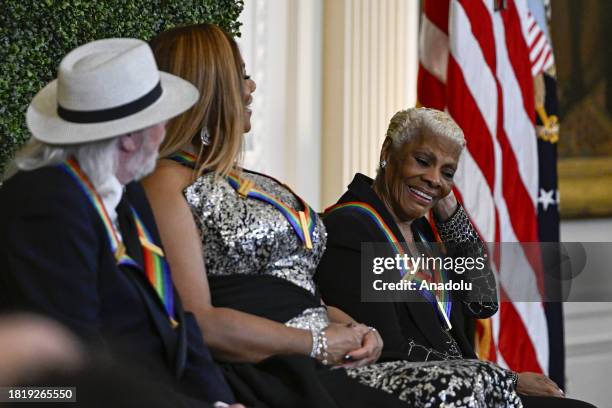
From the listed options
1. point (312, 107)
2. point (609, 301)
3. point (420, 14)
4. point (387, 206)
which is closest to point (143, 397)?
point (387, 206)

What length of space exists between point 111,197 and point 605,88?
5.84m

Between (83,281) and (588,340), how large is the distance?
5.67m

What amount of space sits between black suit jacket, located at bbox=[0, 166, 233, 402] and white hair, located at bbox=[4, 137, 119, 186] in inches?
2.5

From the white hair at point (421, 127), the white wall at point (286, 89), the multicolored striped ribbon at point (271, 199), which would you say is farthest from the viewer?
the white wall at point (286, 89)

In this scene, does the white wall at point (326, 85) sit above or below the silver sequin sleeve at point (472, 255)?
above

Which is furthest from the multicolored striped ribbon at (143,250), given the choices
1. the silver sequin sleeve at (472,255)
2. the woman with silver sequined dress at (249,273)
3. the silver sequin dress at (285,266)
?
the silver sequin sleeve at (472,255)

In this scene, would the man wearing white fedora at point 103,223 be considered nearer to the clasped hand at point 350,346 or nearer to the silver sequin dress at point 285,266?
the silver sequin dress at point 285,266

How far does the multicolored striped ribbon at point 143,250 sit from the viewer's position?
2195mm

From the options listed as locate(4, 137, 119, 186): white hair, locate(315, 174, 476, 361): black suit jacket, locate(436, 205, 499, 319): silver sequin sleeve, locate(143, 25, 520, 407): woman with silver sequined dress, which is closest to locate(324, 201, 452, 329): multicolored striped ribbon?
locate(315, 174, 476, 361): black suit jacket

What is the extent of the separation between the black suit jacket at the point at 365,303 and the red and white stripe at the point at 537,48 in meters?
2.44

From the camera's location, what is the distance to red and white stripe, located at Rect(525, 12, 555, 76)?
219 inches

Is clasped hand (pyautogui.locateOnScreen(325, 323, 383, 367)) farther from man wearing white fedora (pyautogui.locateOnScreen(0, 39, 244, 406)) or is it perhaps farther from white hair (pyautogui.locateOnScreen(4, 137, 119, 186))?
white hair (pyautogui.locateOnScreen(4, 137, 119, 186))

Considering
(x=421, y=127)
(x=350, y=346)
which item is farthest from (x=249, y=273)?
(x=421, y=127)

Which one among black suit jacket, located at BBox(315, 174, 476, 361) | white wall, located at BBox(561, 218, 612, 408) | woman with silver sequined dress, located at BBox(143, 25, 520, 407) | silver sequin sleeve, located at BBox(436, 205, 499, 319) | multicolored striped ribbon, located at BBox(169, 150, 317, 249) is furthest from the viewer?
white wall, located at BBox(561, 218, 612, 408)
